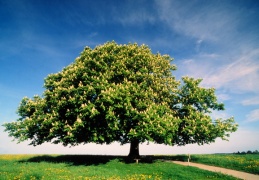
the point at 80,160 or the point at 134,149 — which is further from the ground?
the point at 134,149

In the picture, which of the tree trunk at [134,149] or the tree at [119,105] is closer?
the tree at [119,105]

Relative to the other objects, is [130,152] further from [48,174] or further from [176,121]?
[48,174]

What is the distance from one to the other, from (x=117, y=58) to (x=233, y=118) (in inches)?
705

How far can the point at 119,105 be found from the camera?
27.4 meters

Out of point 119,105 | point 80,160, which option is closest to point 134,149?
point 80,160

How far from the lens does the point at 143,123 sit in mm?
27062

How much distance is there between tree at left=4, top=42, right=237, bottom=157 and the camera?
91.7ft

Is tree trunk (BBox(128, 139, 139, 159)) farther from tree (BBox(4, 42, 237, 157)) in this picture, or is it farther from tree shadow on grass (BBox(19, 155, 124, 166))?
tree shadow on grass (BBox(19, 155, 124, 166))

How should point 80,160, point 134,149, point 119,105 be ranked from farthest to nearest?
point 134,149, point 80,160, point 119,105

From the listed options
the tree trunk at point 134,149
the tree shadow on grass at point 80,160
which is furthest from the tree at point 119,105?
the tree shadow on grass at point 80,160

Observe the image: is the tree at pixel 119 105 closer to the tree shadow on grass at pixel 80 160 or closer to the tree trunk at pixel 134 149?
the tree trunk at pixel 134 149

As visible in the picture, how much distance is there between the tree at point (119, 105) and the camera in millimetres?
27953

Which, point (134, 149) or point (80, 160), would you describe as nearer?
point (80, 160)

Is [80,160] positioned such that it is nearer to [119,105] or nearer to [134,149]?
[134,149]
